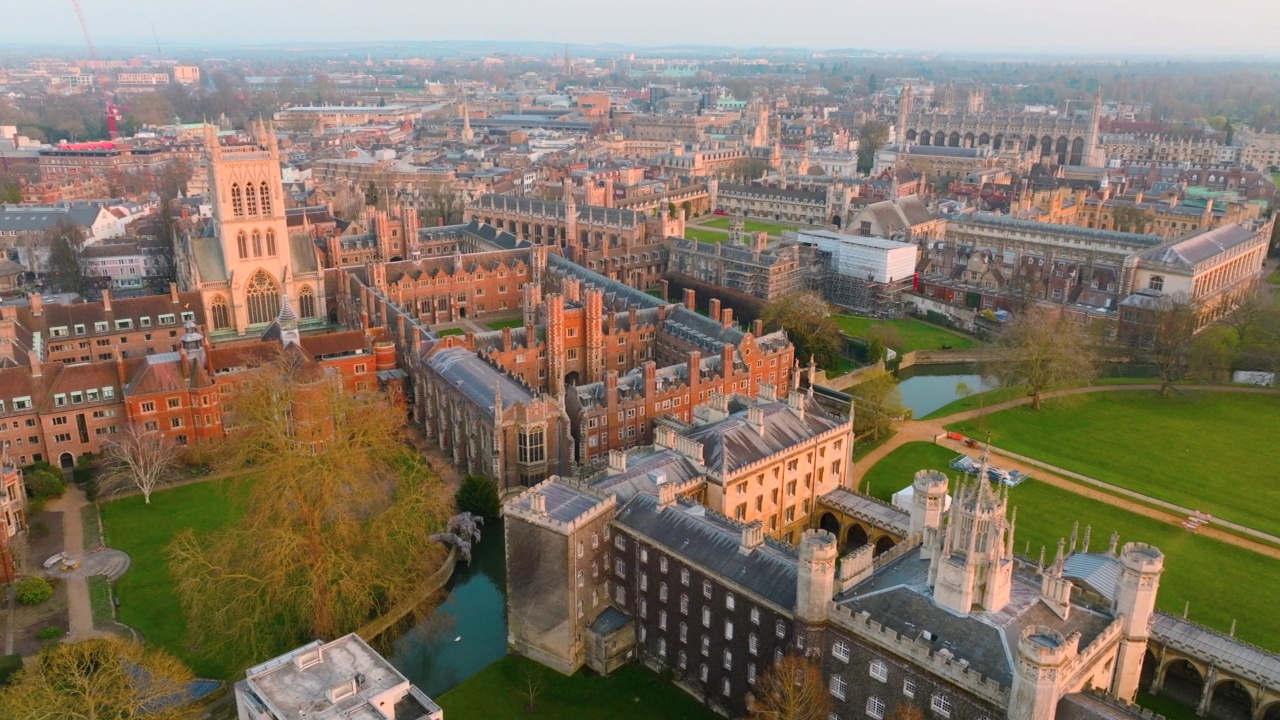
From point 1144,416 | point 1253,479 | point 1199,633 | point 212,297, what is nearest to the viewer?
point 1199,633

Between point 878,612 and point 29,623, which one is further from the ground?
point 878,612

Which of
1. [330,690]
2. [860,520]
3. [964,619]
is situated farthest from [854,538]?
[330,690]

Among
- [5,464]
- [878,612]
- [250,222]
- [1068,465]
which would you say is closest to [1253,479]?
[1068,465]

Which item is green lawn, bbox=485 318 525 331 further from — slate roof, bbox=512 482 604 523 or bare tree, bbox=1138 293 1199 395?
bare tree, bbox=1138 293 1199 395

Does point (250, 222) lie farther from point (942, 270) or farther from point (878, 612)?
point (942, 270)

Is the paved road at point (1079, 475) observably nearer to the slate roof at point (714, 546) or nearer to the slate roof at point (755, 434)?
the slate roof at point (755, 434)

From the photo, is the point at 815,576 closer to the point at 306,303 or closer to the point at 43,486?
the point at 43,486
